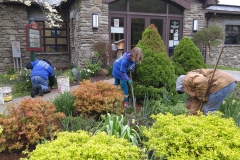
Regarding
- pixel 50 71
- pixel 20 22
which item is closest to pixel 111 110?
pixel 50 71

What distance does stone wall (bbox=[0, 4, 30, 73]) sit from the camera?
399 inches

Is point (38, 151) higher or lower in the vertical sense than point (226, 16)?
lower

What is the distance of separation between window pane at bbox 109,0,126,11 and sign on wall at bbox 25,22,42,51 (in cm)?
332

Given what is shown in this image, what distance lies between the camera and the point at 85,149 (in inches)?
77.8

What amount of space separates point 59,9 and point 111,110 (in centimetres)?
911

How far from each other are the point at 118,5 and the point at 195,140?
8.50 metres

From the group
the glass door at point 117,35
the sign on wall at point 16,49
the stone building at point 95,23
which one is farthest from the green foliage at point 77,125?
the sign on wall at point 16,49

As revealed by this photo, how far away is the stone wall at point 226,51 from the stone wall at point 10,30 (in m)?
10.5

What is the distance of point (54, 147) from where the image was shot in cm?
211

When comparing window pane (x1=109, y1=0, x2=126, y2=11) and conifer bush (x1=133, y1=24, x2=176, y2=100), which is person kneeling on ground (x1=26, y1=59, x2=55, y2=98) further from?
window pane (x1=109, y1=0, x2=126, y2=11)

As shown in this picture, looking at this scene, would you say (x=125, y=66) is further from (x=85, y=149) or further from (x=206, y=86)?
(x=85, y=149)

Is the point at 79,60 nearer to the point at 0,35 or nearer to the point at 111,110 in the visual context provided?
the point at 0,35

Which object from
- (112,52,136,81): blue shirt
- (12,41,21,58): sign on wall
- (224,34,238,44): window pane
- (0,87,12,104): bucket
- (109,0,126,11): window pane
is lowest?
(0,87,12,104): bucket

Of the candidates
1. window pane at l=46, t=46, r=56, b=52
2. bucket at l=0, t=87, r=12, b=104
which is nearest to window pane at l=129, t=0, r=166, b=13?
window pane at l=46, t=46, r=56, b=52
